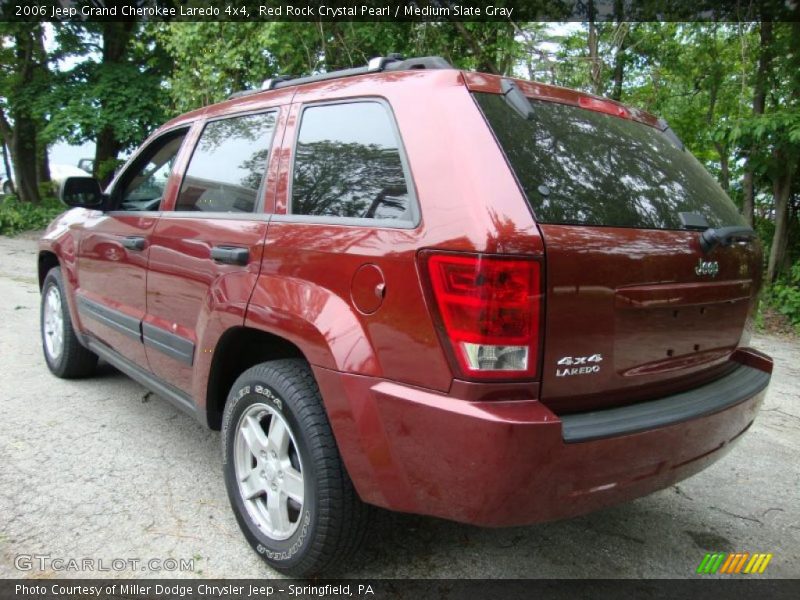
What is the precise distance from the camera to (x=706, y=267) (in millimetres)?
2232

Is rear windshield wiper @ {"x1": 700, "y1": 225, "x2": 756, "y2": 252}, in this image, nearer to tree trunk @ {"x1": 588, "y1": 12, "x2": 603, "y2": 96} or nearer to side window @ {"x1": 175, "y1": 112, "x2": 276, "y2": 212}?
side window @ {"x1": 175, "y1": 112, "x2": 276, "y2": 212}

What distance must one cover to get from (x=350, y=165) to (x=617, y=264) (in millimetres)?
987

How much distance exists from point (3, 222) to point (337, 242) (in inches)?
648

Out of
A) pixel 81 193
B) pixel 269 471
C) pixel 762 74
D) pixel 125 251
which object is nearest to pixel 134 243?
pixel 125 251

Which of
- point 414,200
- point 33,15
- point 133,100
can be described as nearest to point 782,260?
point 414,200

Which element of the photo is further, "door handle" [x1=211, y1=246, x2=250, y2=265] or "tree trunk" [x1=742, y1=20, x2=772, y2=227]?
"tree trunk" [x1=742, y1=20, x2=772, y2=227]

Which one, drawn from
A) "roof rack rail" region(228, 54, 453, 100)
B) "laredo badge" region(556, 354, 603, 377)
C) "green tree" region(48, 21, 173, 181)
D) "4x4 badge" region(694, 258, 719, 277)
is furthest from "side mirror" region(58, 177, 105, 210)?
"green tree" region(48, 21, 173, 181)

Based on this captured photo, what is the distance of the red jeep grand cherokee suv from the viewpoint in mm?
1812

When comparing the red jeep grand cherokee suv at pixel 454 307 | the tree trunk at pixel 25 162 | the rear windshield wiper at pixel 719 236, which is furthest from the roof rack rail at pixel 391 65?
the tree trunk at pixel 25 162

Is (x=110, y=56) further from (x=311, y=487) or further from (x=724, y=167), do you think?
(x=311, y=487)

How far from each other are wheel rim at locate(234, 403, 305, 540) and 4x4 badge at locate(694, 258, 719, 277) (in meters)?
1.54

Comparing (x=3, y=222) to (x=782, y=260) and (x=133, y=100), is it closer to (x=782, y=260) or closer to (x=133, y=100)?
(x=133, y=100)

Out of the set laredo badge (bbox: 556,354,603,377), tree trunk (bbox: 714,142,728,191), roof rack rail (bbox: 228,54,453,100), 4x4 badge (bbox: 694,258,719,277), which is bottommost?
laredo badge (bbox: 556,354,603,377)

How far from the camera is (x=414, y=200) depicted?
1982 mm
